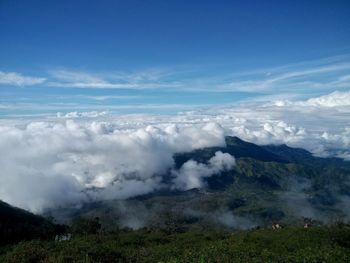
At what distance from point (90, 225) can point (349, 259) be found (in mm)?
151087

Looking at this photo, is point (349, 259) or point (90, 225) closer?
point (349, 259)

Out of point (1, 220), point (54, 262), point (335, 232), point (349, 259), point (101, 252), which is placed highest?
point (349, 259)

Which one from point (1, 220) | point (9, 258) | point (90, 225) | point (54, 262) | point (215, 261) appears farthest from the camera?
point (1, 220)

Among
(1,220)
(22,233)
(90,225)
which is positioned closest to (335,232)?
(90,225)

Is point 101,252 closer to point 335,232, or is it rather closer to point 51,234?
point 335,232

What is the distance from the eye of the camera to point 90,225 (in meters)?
164

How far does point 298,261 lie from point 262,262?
2.35 m

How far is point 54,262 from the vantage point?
31.0 m

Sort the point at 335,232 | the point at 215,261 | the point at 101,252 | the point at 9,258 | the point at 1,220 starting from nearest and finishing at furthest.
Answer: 1. the point at 215,261
2. the point at 9,258
3. the point at 101,252
4. the point at 335,232
5. the point at 1,220

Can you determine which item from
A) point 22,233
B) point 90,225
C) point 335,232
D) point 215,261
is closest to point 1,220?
point 22,233

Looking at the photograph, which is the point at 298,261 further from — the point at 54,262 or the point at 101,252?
the point at 101,252

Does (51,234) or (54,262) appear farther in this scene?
(51,234)

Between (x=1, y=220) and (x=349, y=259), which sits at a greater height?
(x=349, y=259)

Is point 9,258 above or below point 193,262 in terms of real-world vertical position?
below
